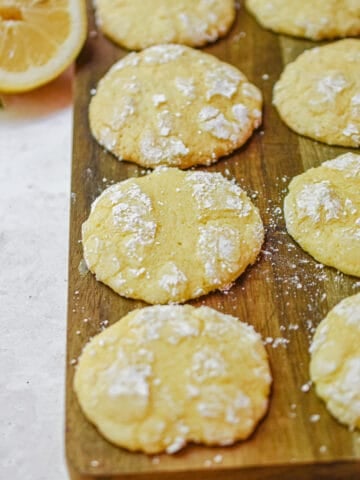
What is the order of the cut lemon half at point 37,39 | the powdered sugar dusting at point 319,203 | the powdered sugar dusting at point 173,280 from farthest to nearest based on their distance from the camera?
1. the cut lemon half at point 37,39
2. the powdered sugar dusting at point 319,203
3. the powdered sugar dusting at point 173,280

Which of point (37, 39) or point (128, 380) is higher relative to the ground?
point (37, 39)

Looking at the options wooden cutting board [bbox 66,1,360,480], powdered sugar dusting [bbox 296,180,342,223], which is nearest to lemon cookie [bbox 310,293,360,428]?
wooden cutting board [bbox 66,1,360,480]

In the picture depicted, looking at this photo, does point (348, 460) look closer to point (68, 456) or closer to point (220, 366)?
point (220, 366)

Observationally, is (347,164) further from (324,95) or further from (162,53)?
(162,53)

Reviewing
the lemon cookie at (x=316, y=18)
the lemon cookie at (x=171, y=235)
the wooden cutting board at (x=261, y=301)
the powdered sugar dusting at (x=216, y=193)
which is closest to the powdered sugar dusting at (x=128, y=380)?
the wooden cutting board at (x=261, y=301)

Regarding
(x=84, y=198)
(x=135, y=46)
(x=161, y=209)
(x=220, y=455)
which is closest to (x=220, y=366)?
(x=220, y=455)

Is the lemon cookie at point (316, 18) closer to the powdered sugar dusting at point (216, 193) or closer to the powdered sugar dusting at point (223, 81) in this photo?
the powdered sugar dusting at point (223, 81)

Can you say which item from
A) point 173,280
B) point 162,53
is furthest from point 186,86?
point 173,280
